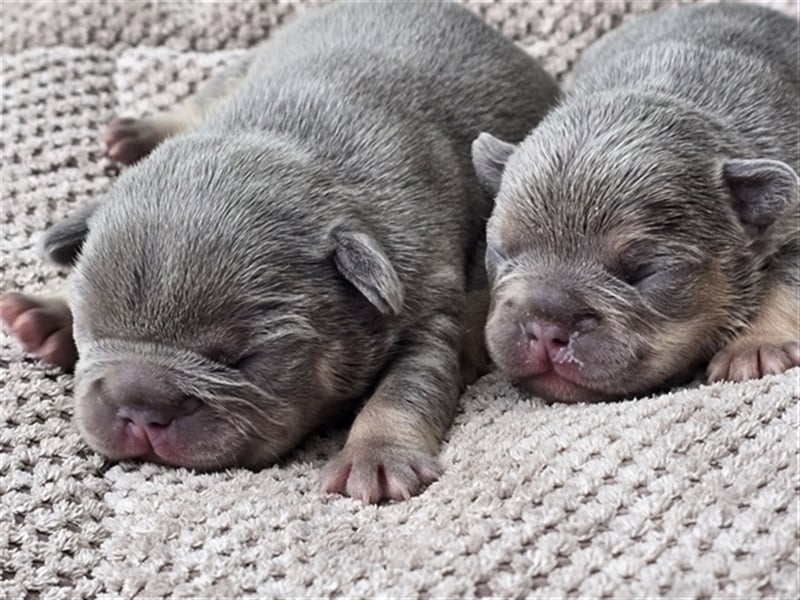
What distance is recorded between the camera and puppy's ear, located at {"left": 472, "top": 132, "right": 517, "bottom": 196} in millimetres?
3217

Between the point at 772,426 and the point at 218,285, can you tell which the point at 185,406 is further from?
the point at 772,426

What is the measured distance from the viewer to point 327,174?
295 cm

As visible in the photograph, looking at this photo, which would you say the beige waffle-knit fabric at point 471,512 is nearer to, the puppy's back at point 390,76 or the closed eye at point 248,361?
the closed eye at point 248,361

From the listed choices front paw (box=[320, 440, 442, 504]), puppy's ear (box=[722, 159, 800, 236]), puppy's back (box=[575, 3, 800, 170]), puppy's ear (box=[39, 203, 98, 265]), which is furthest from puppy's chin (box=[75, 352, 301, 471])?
puppy's back (box=[575, 3, 800, 170])

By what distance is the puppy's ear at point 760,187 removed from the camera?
2850 millimetres

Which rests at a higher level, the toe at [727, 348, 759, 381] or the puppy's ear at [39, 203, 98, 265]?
the toe at [727, 348, 759, 381]

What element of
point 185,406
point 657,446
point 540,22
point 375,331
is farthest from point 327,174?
point 540,22

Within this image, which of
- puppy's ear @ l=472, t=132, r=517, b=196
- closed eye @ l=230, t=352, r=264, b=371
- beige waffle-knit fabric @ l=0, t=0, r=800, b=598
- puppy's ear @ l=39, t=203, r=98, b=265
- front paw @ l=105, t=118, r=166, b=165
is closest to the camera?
beige waffle-knit fabric @ l=0, t=0, r=800, b=598

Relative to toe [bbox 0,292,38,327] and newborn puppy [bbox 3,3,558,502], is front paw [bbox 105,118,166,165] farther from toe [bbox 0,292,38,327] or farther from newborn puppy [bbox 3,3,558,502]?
toe [bbox 0,292,38,327]

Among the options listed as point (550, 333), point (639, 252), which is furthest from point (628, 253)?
point (550, 333)

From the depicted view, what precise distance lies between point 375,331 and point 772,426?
1044 millimetres

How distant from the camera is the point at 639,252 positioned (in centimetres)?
278

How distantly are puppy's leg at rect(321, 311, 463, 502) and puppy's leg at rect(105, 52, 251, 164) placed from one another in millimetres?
1321

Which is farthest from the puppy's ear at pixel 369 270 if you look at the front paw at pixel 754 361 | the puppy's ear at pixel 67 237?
the front paw at pixel 754 361
